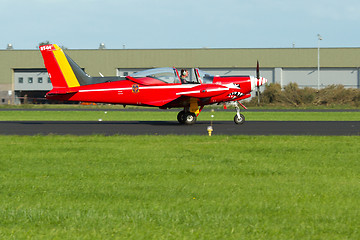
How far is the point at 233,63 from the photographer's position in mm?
71312

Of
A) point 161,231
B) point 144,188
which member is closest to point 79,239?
point 161,231

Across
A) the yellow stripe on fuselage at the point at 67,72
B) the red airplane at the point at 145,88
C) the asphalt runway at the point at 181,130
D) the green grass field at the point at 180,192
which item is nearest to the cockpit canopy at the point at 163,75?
the red airplane at the point at 145,88

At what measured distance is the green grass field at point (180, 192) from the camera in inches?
210

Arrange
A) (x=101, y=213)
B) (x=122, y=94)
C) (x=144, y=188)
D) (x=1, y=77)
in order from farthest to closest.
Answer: (x=1, y=77), (x=122, y=94), (x=144, y=188), (x=101, y=213)

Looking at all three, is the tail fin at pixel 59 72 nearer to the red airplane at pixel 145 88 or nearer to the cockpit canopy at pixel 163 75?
the red airplane at pixel 145 88

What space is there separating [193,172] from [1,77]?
237 feet

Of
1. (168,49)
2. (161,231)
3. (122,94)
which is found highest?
(168,49)

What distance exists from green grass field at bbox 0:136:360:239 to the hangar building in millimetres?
59042

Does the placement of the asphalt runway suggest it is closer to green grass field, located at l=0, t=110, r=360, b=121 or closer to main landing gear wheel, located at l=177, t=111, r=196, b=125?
main landing gear wheel, located at l=177, t=111, r=196, b=125

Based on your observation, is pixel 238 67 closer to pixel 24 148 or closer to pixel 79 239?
pixel 24 148

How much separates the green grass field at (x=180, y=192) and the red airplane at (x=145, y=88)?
1064 cm

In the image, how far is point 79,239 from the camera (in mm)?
4977

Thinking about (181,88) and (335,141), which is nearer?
(335,141)

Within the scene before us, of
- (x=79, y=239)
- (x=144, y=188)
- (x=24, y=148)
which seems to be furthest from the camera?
(x=24, y=148)
